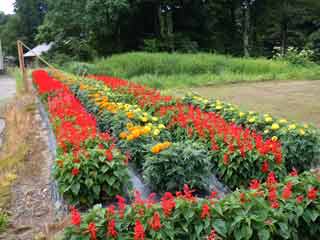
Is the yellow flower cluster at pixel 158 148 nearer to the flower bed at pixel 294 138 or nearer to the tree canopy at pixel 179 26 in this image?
the flower bed at pixel 294 138

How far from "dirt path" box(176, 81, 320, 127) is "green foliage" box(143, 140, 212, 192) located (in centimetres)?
288

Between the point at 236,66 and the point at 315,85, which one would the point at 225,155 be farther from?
the point at 236,66

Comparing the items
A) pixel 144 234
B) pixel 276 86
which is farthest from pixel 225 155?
pixel 276 86

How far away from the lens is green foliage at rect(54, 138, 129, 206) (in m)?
2.47

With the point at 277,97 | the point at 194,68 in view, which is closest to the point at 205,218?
the point at 277,97

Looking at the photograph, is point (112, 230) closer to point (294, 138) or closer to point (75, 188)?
point (75, 188)

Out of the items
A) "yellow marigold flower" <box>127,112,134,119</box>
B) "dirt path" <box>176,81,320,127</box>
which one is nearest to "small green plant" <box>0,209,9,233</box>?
"yellow marigold flower" <box>127,112,134,119</box>

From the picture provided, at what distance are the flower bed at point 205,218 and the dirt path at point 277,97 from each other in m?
3.29

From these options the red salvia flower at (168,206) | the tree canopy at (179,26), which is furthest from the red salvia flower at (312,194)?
the tree canopy at (179,26)

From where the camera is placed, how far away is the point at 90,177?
2.49m

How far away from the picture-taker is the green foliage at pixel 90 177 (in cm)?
247

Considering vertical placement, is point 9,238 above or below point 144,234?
below

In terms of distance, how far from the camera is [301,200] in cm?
200

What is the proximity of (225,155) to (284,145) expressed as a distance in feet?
2.16
